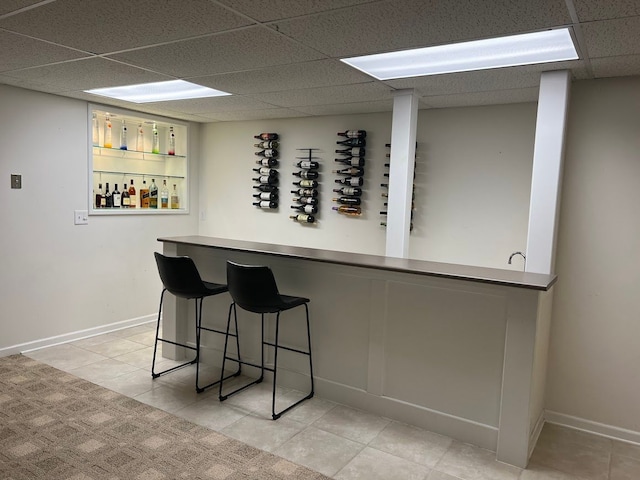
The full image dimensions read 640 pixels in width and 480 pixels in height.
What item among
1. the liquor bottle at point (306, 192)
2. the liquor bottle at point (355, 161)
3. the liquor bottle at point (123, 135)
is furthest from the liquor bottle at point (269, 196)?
the liquor bottle at point (123, 135)

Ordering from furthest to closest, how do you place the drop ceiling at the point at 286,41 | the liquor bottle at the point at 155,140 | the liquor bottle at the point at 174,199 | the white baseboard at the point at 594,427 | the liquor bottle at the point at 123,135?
the liquor bottle at the point at 174,199 → the liquor bottle at the point at 155,140 → the liquor bottle at the point at 123,135 → the white baseboard at the point at 594,427 → the drop ceiling at the point at 286,41

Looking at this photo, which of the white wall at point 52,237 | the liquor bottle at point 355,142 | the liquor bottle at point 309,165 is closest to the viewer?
the white wall at point 52,237

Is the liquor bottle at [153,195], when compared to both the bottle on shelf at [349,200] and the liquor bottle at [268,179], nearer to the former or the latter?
the liquor bottle at [268,179]

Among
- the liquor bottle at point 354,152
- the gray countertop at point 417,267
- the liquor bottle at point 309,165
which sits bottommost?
the gray countertop at point 417,267

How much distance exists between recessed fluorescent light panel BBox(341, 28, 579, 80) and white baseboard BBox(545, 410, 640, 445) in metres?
2.16

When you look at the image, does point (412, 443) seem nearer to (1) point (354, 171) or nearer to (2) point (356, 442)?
(2) point (356, 442)

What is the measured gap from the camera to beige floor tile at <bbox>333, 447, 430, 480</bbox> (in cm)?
230

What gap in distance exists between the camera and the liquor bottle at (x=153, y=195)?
4998 mm

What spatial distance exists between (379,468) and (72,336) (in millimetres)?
3126

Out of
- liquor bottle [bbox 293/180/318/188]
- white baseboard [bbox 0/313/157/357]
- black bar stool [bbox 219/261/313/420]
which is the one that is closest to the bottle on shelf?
liquor bottle [bbox 293/180/318/188]

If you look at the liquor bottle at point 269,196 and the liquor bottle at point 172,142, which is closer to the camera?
the liquor bottle at point 269,196

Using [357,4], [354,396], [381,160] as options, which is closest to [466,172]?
[381,160]

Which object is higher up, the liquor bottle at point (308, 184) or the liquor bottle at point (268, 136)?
the liquor bottle at point (268, 136)

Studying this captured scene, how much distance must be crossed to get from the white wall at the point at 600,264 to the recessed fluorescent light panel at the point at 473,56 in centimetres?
62
